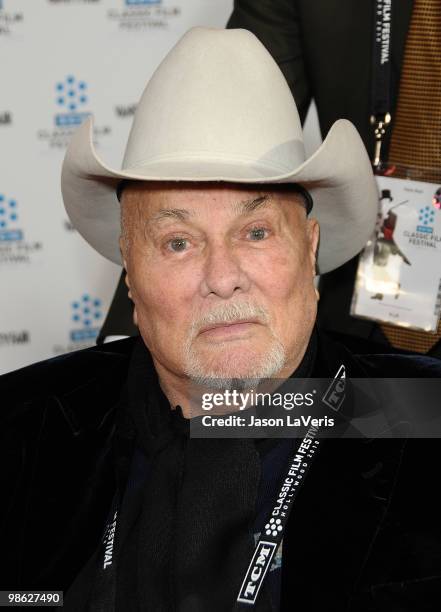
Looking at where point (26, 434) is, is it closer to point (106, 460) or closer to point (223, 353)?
point (106, 460)

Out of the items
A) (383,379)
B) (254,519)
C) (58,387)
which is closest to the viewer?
(254,519)

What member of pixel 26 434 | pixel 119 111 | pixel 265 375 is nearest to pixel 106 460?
pixel 26 434

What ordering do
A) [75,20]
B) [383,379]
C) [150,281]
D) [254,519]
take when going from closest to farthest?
[254,519] < [150,281] < [383,379] < [75,20]

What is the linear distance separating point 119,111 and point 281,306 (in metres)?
1.57

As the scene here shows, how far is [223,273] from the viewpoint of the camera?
1.77m

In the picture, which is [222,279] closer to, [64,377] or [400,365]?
[400,365]

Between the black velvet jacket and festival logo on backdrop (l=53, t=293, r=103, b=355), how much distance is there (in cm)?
100

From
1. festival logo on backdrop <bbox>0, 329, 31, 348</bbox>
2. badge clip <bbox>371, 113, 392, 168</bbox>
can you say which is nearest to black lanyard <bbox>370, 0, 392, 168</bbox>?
badge clip <bbox>371, 113, 392, 168</bbox>

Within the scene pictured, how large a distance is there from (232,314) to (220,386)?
15 centimetres

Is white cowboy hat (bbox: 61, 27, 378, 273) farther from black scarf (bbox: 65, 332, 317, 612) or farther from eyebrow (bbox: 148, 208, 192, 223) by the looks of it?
black scarf (bbox: 65, 332, 317, 612)

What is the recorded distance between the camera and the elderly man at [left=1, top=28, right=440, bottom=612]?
5.64ft

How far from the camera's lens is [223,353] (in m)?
1.79

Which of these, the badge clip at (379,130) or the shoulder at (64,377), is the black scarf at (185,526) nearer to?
the shoulder at (64,377)

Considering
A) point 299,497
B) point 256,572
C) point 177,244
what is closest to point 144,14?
point 177,244
